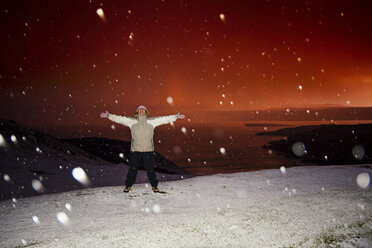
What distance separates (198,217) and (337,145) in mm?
119713

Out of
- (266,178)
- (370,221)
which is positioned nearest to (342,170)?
(266,178)

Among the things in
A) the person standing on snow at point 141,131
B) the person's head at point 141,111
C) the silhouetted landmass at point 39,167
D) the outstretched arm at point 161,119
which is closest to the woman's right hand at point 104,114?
the person standing on snow at point 141,131

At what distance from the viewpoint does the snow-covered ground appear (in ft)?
14.3

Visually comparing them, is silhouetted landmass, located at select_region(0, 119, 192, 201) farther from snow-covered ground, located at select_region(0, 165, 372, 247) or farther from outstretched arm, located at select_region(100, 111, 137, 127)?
outstretched arm, located at select_region(100, 111, 137, 127)

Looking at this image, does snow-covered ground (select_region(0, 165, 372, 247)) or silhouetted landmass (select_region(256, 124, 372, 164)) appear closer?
snow-covered ground (select_region(0, 165, 372, 247))

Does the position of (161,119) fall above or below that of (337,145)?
above

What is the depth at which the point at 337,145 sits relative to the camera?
108 metres

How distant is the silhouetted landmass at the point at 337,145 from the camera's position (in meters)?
93.8

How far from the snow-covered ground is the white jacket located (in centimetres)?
144

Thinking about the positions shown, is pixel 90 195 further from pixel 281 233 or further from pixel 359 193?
pixel 359 193

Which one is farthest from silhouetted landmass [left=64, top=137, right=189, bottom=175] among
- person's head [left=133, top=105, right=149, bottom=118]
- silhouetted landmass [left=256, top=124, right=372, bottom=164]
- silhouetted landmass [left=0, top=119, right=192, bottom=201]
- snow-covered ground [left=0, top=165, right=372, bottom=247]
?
silhouetted landmass [left=256, top=124, right=372, bottom=164]

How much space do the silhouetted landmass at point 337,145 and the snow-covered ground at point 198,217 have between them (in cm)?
10133

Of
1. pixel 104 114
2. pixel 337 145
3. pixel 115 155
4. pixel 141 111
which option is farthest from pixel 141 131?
pixel 337 145

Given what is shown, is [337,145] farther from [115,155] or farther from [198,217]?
[198,217]
